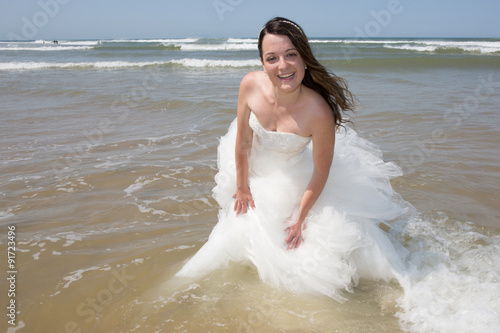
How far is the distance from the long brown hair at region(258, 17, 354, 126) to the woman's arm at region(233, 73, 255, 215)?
367mm

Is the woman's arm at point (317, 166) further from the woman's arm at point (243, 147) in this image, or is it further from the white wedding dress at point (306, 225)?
the woman's arm at point (243, 147)

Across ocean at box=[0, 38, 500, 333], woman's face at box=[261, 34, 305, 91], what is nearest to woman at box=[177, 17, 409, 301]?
woman's face at box=[261, 34, 305, 91]

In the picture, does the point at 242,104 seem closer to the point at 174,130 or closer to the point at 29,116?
the point at 174,130

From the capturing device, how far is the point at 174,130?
7496 millimetres

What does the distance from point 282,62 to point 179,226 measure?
7.29ft

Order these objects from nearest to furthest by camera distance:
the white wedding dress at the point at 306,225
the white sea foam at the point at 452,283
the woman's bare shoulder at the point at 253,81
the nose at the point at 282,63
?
the white sea foam at the point at 452,283 → the nose at the point at 282,63 → the white wedding dress at the point at 306,225 → the woman's bare shoulder at the point at 253,81

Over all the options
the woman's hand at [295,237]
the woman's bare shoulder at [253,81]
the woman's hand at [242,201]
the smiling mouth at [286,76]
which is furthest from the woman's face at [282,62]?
the woman's hand at [295,237]

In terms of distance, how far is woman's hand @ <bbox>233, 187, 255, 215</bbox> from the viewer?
10.2 feet

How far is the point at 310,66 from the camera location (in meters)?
2.74

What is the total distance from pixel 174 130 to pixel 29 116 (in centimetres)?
366

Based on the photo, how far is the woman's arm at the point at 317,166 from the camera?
Answer: 2.74 m

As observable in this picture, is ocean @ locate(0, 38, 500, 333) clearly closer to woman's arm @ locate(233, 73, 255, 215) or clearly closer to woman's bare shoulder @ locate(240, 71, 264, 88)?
woman's arm @ locate(233, 73, 255, 215)

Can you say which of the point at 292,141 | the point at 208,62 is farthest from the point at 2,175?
the point at 208,62

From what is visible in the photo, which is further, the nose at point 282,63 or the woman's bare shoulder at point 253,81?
the woman's bare shoulder at point 253,81
